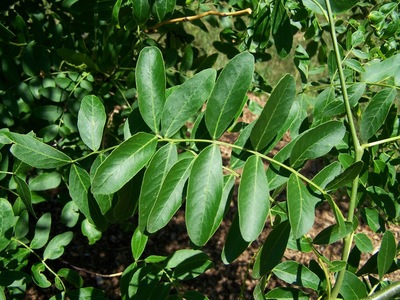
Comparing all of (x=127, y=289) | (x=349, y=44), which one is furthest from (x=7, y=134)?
(x=349, y=44)

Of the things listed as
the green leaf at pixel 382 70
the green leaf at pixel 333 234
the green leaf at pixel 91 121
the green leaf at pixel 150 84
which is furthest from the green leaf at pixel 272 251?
the green leaf at pixel 382 70

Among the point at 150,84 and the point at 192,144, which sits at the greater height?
the point at 150,84

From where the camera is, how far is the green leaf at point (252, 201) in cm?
98

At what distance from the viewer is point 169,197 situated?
3.43 feet

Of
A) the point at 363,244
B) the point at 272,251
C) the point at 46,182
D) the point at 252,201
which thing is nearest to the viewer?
the point at 252,201

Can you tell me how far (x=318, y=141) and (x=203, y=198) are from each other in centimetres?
27

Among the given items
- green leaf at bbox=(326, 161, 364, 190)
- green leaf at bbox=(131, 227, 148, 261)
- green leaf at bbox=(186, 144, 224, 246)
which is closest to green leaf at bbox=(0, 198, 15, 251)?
green leaf at bbox=(131, 227, 148, 261)

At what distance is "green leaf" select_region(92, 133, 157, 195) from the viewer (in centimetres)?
101

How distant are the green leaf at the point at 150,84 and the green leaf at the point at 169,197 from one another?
116mm

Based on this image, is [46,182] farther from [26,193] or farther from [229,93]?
[229,93]

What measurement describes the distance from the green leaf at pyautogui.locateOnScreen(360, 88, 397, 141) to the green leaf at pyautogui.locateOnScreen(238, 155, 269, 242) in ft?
1.30

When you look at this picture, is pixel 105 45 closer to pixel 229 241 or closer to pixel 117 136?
pixel 117 136

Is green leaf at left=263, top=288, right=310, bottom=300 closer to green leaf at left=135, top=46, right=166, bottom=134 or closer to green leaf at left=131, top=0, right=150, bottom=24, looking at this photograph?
green leaf at left=135, top=46, right=166, bottom=134

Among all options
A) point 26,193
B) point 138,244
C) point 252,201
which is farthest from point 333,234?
point 26,193
